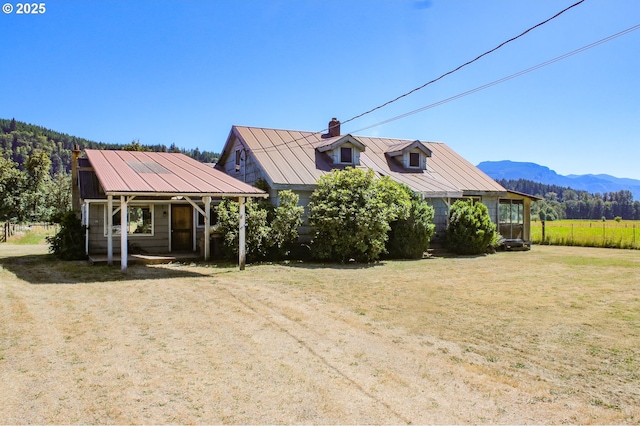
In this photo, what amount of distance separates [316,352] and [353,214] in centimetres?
961

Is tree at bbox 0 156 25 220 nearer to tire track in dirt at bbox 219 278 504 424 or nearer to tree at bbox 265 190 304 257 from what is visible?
tree at bbox 265 190 304 257

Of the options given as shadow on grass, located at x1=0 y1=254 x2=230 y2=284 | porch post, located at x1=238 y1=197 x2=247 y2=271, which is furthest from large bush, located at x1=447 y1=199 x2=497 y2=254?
shadow on grass, located at x1=0 y1=254 x2=230 y2=284

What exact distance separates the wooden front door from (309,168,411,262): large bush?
501cm

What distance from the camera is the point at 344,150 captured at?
20547 millimetres

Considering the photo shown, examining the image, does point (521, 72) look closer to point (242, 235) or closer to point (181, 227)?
point (242, 235)

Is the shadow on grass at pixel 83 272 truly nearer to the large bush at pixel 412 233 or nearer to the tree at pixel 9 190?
the large bush at pixel 412 233

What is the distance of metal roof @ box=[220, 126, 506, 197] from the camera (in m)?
18.2

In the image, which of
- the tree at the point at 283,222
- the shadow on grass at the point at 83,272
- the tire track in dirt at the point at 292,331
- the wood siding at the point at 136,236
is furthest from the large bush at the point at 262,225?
the tire track in dirt at the point at 292,331

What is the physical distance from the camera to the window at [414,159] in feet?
73.2

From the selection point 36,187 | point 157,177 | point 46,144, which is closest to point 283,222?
point 157,177

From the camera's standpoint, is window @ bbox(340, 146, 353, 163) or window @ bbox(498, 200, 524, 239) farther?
window @ bbox(498, 200, 524, 239)

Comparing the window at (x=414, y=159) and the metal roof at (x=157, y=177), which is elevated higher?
the window at (x=414, y=159)

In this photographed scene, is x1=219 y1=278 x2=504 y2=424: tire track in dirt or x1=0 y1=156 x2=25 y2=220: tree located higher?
x1=0 y1=156 x2=25 y2=220: tree

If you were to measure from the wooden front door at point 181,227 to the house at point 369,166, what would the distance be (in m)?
3.05
